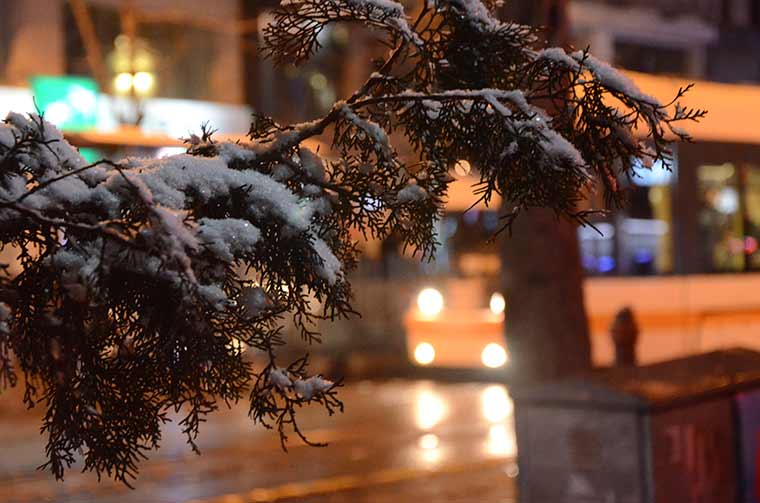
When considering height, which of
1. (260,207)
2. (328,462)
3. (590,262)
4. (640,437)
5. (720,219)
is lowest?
(328,462)

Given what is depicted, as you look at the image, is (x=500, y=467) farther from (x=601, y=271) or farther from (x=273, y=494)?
(x=601, y=271)

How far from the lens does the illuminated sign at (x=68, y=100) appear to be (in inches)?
787

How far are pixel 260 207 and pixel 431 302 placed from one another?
1820cm

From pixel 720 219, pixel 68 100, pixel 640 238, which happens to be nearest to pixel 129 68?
pixel 68 100

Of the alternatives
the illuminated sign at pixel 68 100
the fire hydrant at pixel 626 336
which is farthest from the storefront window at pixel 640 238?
the illuminated sign at pixel 68 100

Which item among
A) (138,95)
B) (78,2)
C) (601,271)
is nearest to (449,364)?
(601,271)

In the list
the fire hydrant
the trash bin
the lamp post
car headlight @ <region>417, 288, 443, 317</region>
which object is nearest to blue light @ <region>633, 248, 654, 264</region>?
car headlight @ <region>417, 288, 443, 317</region>

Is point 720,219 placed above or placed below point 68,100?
below

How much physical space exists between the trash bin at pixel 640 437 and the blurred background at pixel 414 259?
279 cm

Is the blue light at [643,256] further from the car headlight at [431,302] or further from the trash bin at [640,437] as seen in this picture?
the trash bin at [640,437]

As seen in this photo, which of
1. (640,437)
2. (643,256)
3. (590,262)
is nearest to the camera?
(640,437)

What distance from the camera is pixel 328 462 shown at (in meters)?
13.5

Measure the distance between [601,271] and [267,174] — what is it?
14641mm

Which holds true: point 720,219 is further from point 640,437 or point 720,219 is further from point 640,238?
point 640,437
